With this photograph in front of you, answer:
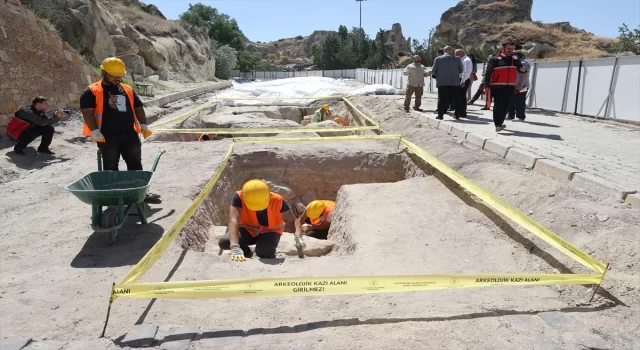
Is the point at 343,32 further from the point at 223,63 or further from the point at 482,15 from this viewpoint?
the point at 223,63

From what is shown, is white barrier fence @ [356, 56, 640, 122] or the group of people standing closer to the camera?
the group of people standing

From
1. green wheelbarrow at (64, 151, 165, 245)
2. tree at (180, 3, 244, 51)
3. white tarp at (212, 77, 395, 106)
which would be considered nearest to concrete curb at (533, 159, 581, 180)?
green wheelbarrow at (64, 151, 165, 245)

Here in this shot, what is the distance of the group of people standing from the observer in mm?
7676

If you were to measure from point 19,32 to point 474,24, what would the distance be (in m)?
48.9

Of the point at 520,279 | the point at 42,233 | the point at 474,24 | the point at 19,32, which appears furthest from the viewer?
the point at 474,24

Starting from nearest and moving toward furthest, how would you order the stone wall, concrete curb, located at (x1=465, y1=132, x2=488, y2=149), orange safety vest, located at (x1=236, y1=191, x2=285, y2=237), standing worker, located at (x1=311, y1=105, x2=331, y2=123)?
orange safety vest, located at (x1=236, y1=191, x2=285, y2=237)
concrete curb, located at (x1=465, y1=132, x2=488, y2=149)
the stone wall
standing worker, located at (x1=311, y1=105, x2=331, y2=123)

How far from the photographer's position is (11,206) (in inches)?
209

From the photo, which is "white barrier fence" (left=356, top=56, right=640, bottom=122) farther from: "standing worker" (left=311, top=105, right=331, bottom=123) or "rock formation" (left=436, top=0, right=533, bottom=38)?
"rock formation" (left=436, top=0, right=533, bottom=38)

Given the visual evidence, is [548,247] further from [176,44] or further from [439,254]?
[176,44]

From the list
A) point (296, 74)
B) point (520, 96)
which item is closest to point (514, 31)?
point (296, 74)

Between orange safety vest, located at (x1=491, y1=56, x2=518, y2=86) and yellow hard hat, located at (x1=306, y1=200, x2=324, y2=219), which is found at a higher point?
orange safety vest, located at (x1=491, y1=56, x2=518, y2=86)

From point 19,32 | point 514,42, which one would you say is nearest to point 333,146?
point 514,42

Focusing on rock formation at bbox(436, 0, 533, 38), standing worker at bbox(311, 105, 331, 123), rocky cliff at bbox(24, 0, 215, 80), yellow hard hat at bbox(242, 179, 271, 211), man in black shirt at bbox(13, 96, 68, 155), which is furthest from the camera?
rock formation at bbox(436, 0, 533, 38)

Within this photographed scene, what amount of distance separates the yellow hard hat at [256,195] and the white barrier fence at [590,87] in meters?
8.90
